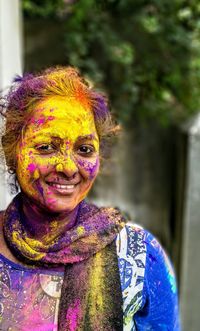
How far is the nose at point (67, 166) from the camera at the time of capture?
149 centimetres

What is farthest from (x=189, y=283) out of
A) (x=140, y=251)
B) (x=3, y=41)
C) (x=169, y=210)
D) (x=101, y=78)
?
(x=140, y=251)

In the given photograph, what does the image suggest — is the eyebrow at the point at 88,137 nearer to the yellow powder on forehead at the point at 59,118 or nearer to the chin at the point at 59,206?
the yellow powder on forehead at the point at 59,118

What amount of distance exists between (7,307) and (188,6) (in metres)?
3.19

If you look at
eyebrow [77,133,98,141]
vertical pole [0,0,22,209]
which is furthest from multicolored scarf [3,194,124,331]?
vertical pole [0,0,22,209]

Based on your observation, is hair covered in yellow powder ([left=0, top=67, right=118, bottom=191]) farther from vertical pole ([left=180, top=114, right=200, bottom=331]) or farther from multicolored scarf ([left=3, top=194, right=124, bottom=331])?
vertical pole ([left=180, top=114, right=200, bottom=331])

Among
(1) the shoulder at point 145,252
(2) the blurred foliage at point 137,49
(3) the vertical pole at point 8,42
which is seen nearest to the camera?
(1) the shoulder at point 145,252

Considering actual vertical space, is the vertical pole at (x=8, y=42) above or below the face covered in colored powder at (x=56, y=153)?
above

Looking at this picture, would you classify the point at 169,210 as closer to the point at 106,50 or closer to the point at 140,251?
the point at 106,50

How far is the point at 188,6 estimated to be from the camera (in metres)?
4.23

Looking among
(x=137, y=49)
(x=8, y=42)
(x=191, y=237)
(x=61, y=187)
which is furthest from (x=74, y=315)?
(x=137, y=49)

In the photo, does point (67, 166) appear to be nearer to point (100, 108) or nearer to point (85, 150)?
point (85, 150)

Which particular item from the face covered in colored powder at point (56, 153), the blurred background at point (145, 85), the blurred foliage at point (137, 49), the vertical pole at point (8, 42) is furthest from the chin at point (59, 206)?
the blurred foliage at point (137, 49)

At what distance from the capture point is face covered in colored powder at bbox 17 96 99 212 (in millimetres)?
1496

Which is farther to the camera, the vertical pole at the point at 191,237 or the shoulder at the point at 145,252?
the vertical pole at the point at 191,237
